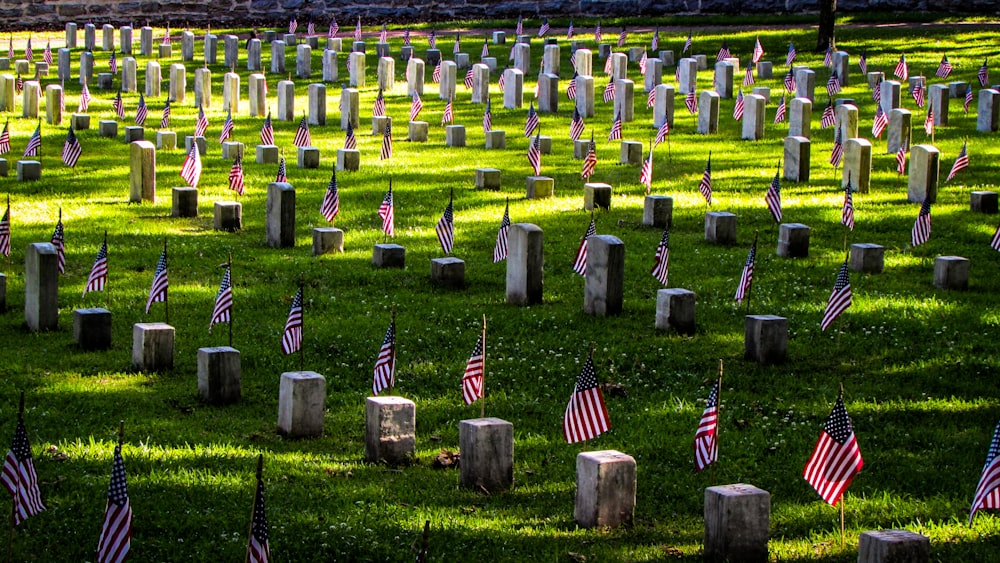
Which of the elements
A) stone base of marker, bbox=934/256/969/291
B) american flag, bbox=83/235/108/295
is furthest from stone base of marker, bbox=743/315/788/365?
american flag, bbox=83/235/108/295

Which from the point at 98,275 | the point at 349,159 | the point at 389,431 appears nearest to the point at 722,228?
the point at 349,159

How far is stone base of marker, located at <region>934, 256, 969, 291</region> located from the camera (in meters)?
13.6

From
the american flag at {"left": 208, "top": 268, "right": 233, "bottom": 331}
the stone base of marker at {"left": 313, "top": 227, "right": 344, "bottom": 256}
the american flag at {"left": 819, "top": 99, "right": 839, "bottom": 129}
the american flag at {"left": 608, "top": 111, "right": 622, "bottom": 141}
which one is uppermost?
the american flag at {"left": 819, "top": 99, "right": 839, "bottom": 129}

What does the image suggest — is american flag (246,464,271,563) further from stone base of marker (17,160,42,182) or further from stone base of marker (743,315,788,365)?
stone base of marker (17,160,42,182)

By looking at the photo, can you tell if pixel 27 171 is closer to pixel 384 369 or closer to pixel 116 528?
pixel 384 369

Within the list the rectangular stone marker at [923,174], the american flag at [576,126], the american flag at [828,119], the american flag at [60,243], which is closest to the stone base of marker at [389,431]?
the american flag at [60,243]

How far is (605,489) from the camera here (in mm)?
7949

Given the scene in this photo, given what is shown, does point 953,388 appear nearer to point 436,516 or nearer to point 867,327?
point 867,327

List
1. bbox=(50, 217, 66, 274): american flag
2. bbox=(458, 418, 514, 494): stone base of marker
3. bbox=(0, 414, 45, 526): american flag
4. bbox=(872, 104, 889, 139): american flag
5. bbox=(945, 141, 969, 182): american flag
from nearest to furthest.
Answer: bbox=(0, 414, 45, 526): american flag < bbox=(458, 418, 514, 494): stone base of marker < bbox=(50, 217, 66, 274): american flag < bbox=(945, 141, 969, 182): american flag < bbox=(872, 104, 889, 139): american flag

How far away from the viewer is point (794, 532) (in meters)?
8.09

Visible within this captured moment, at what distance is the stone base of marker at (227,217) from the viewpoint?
16.2m

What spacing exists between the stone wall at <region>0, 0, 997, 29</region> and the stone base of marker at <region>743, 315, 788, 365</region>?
94.8 feet

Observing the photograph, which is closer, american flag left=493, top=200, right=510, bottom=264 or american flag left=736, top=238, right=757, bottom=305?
american flag left=736, top=238, right=757, bottom=305

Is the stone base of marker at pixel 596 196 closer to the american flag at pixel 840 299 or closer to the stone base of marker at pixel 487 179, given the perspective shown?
the stone base of marker at pixel 487 179
